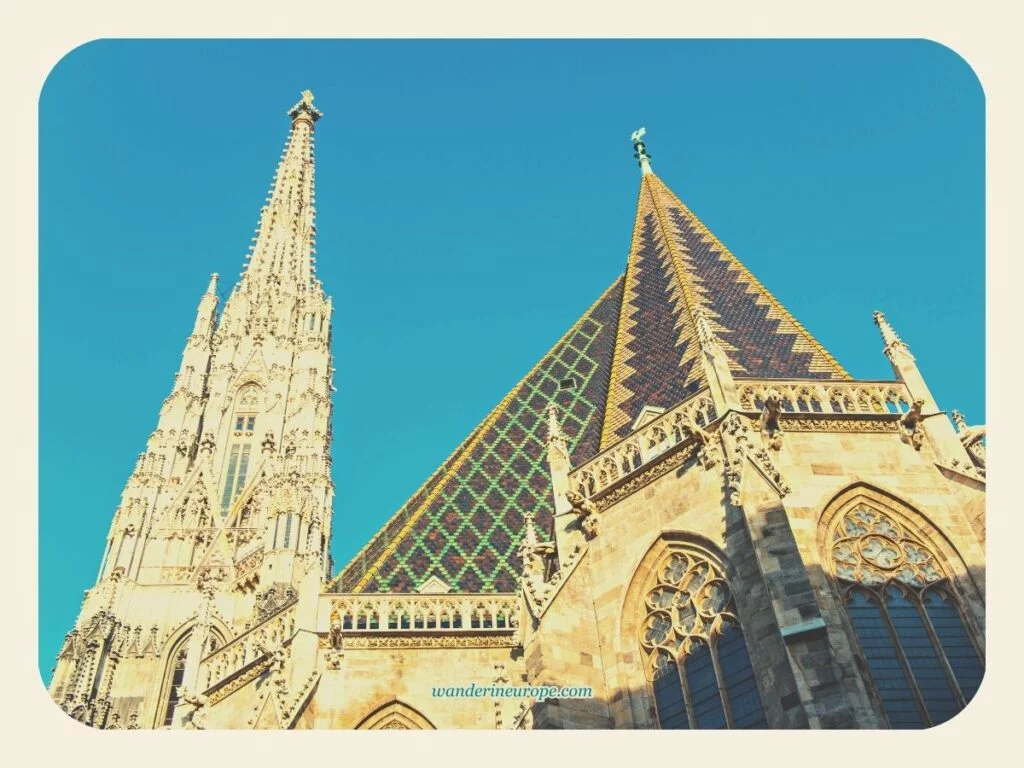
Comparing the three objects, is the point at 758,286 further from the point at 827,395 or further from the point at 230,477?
the point at 230,477

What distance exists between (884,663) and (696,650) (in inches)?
61.1

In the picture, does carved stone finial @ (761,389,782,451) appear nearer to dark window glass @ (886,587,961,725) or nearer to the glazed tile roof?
the glazed tile roof

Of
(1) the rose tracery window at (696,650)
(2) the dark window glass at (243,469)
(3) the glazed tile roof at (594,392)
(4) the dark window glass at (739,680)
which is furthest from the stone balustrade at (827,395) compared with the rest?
(2) the dark window glass at (243,469)

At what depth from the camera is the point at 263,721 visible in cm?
1032

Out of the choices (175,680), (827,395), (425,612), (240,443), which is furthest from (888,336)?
(240,443)

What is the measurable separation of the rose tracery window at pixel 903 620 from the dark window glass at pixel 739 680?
919mm

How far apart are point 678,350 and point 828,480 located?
3804 millimetres

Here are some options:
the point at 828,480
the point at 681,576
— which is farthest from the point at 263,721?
the point at 828,480

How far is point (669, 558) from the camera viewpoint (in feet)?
30.7

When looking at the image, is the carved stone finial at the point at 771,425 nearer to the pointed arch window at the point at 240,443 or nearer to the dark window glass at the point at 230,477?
the pointed arch window at the point at 240,443

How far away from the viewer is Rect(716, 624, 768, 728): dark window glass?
805 cm

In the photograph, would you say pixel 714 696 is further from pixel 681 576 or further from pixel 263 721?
pixel 263 721

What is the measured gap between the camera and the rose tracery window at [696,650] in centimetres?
826
